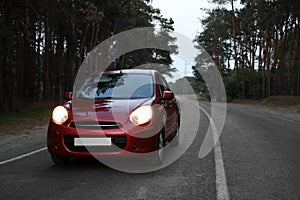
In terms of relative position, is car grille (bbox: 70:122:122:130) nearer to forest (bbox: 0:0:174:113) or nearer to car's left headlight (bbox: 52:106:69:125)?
car's left headlight (bbox: 52:106:69:125)

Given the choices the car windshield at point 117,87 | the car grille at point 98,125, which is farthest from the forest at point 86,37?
the car grille at point 98,125

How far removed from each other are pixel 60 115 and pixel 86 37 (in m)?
29.8

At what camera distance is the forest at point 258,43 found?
3619 cm

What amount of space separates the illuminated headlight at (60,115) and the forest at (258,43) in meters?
27.2

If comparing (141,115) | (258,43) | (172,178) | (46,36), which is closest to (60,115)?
(141,115)

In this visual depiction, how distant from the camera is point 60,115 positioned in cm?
650

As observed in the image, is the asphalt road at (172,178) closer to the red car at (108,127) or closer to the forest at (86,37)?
the red car at (108,127)

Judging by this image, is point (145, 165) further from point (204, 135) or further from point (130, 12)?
point (130, 12)

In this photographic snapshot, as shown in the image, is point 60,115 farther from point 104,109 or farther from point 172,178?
point 172,178

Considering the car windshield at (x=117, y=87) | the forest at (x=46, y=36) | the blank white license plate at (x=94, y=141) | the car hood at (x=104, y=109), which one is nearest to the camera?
the blank white license plate at (x=94, y=141)

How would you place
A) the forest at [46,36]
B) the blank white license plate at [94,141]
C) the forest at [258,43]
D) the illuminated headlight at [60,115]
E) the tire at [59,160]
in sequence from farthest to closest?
the forest at [258,43] < the forest at [46,36] < the tire at [59,160] < the illuminated headlight at [60,115] < the blank white license plate at [94,141]

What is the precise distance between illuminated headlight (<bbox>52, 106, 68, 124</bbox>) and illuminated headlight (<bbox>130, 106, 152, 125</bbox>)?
113 centimetres

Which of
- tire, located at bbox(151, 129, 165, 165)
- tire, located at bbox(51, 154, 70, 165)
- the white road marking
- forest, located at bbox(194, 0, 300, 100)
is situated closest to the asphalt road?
the white road marking

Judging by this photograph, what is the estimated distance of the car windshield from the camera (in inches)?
287
